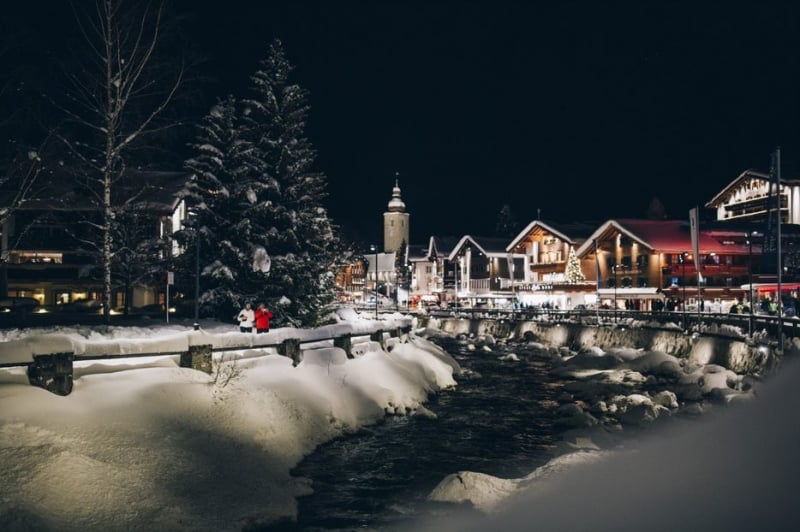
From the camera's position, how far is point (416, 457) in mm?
15023

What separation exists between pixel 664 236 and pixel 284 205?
140 feet

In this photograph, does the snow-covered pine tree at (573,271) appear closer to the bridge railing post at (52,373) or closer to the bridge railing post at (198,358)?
the bridge railing post at (198,358)

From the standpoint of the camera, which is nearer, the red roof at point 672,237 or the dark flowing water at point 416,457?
the dark flowing water at point 416,457

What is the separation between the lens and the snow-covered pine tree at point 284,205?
27.5 m

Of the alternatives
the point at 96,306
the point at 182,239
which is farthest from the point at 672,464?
the point at 96,306

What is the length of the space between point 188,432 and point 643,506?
835 centimetres

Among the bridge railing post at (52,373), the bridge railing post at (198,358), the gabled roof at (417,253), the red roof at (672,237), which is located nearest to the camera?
the bridge railing post at (52,373)

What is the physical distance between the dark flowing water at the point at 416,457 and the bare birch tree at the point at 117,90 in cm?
1121

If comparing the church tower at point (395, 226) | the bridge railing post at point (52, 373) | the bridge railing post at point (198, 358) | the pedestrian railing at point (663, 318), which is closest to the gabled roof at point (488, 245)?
the pedestrian railing at point (663, 318)

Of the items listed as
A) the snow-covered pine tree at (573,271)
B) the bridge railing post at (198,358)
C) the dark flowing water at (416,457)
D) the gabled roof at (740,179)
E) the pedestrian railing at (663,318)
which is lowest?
the dark flowing water at (416,457)

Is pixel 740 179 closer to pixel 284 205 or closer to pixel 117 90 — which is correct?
pixel 284 205

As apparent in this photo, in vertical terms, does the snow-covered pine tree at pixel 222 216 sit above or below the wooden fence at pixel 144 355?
above

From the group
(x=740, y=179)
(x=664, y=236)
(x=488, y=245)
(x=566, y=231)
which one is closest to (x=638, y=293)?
(x=664, y=236)

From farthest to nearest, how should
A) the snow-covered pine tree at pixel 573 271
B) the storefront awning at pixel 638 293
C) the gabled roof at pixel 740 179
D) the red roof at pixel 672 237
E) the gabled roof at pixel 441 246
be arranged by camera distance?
the gabled roof at pixel 441 246 → the snow-covered pine tree at pixel 573 271 → the gabled roof at pixel 740 179 → the storefront awning at pixel 638 293 → the red roof at pixel 672 237
